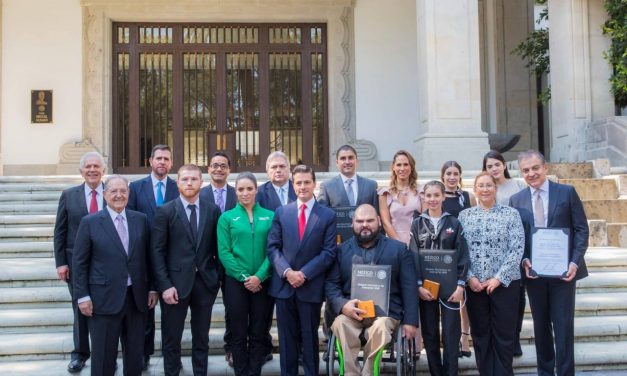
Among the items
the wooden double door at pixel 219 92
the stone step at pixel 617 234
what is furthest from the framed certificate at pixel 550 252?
the wooden double door at pixel 219 92

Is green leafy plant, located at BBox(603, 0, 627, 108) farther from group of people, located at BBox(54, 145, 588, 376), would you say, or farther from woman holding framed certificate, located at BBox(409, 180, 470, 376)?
woman holding framed certificate, located at BBox(409, 180, 470, 376)

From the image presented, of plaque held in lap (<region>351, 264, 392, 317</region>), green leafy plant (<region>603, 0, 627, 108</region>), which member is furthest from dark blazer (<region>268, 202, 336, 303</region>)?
green leafy plant (<region>603, 0, 627, 108</region>)

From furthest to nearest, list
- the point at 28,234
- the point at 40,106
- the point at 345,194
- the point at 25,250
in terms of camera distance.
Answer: the point at 40,106, the point at 28,234, the point at 25,250, the point at 345,194

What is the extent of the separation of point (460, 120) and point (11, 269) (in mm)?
8481

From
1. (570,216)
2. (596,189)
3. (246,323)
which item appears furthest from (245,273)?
(596,189)

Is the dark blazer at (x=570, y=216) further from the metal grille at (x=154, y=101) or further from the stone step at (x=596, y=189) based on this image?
the metal grille at (x=154, y=101)

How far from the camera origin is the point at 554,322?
5.20 m

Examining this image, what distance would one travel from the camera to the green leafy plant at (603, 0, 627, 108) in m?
12.2

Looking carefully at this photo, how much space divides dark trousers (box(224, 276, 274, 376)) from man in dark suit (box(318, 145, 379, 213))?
3.54 feet

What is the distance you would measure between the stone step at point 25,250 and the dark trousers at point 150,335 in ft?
9.18

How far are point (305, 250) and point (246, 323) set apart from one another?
0.85 metres

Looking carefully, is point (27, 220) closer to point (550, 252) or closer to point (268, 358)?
point (268, 358)

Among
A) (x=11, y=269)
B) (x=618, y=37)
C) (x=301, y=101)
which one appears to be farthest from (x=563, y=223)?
(x=301, y=101)

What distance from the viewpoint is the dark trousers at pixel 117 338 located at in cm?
498
